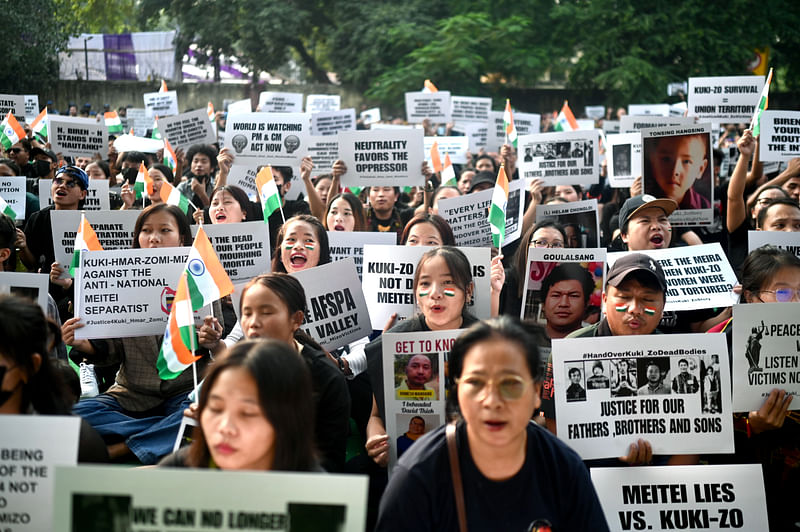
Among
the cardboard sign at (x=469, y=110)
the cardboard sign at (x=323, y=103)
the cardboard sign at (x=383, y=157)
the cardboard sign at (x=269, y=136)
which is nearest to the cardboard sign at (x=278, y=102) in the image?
the cardboard sign at (x=323, y=103)

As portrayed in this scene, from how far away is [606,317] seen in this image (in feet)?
14.1

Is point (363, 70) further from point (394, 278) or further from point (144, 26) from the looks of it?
point (394, 278)

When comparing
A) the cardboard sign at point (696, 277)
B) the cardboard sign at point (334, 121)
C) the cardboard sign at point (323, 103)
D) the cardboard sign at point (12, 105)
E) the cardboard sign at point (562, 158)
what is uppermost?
the cardboard sign at point (323, 103)

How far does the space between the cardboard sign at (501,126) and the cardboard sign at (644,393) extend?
1005cm

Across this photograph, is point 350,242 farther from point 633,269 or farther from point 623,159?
point 623,159

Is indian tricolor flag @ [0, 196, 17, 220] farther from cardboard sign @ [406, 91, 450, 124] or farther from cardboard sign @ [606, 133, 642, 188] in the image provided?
cardboard sign @ [406, 91, 450, 124]

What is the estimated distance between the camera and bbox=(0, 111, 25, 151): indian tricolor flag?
1110cm

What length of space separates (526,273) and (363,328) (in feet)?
3.55

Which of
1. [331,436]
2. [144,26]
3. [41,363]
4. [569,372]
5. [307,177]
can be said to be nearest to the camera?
[41,363]

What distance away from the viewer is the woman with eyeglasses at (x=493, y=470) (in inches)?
109

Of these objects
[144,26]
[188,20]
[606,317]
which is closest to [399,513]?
[606,317]

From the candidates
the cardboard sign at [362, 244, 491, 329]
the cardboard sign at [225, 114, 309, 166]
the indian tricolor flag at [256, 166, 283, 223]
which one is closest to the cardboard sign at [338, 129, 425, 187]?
the cardboard sign at [225, 114, 309, 166]

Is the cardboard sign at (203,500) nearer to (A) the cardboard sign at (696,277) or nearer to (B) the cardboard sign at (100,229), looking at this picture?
(A) the cardboard sign at (696,277)

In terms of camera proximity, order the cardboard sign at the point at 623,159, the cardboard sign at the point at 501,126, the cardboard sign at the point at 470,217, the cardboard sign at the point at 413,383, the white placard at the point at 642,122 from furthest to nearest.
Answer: the cardboard sign at the point at 501,126 < the white placard at the point at 642,122 < the cardboard sign at the point at 623,159 < the cardboard sign at the point at 470,217 < the cardboard sign at the point at 413,383
